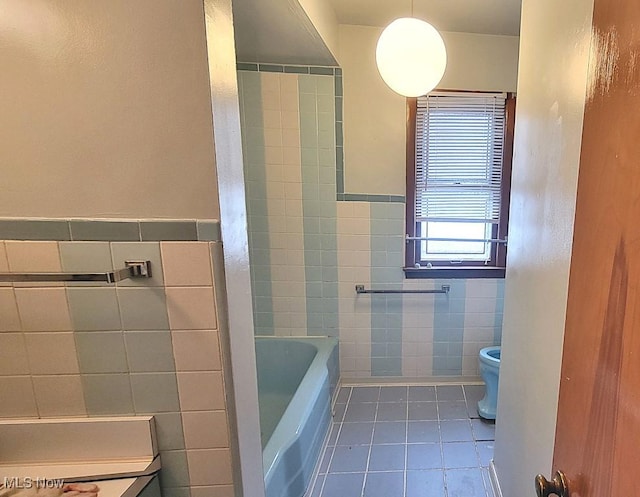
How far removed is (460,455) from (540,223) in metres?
1.46

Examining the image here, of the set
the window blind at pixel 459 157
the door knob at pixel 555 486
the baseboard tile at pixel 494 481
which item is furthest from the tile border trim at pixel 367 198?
the door knob at pixel 555 486

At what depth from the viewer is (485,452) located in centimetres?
202

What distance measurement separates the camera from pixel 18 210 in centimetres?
85

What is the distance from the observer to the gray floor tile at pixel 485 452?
195cm

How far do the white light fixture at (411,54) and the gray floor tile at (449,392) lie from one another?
2049mm

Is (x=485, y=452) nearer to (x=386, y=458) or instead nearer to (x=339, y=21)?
(x=386, y=458)

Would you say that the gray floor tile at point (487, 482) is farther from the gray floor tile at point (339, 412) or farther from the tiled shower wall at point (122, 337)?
the tiled shower wall at point (122, 337)

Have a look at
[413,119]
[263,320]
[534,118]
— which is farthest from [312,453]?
[413,119]

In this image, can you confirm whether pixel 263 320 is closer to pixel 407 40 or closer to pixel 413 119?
pixel 413 119

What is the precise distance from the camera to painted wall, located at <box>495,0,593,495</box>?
1001mm

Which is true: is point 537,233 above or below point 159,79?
below

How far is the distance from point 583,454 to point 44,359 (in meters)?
1.16

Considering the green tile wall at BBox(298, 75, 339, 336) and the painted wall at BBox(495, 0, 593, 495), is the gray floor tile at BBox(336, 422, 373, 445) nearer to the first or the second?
the green tile wall at BBox(298, 75, 339, 336)

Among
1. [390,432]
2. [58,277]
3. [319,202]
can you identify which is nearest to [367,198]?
[319,202]
